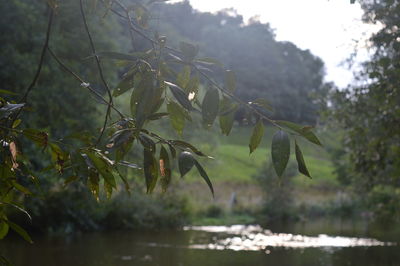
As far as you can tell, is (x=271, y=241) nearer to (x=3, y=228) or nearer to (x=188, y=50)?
(x=3, y=228)

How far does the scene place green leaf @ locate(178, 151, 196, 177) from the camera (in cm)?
124

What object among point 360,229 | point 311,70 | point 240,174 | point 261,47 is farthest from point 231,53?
point 360,229

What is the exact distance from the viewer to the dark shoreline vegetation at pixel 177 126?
135cm

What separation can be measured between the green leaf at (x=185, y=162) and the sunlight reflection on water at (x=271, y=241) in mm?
15032

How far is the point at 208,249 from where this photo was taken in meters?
15.8

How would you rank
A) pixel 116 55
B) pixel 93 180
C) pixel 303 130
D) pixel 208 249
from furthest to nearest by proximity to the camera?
1. pixel 208 249
2. pixel 93 180
3. pixel 116 55
4. pixel 303 130

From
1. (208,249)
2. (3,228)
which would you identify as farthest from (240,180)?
(3,228)

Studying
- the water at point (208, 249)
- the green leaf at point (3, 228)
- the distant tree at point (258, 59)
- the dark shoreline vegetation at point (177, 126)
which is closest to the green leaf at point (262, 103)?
the dark shoreline vegetation at point (177, 126)

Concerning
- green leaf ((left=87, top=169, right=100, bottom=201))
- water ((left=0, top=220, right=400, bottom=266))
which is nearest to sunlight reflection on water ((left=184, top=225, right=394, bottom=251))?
water ((left=0, top=220, right=400, bottom=266))

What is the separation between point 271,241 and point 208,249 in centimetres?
308

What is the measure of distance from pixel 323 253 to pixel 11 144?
49.0ft

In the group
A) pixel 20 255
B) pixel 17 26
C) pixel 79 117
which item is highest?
pixel 17 26

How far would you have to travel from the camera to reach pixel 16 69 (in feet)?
46.9

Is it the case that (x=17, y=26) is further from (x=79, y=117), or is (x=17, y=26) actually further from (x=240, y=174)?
(x=240, y=174)
